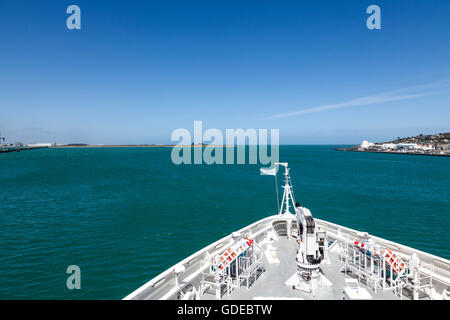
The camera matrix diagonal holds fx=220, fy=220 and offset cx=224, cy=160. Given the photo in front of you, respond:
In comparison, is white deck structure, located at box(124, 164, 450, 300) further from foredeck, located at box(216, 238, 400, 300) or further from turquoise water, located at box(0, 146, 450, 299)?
turquoise water, located at box(0, 146, 450, 299)

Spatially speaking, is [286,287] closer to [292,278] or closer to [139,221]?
[292,278]

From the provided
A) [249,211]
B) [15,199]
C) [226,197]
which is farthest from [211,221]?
[15,199]

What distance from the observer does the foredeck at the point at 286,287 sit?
449 inches

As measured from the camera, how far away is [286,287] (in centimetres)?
1216

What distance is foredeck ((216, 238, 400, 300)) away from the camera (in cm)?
1141

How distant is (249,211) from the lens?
133 feet

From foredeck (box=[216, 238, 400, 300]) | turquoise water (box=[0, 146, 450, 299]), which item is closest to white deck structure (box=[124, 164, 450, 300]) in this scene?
foredeck (box=[216, 238, 400, 300])

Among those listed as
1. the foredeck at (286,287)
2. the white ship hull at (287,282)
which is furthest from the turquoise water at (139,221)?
the foredeck at (286,287)

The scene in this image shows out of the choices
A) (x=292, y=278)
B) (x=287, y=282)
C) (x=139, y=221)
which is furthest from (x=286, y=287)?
(x=139, y=221)

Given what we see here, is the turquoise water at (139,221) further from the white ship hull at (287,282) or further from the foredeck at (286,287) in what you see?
the foredeck at (286,287)

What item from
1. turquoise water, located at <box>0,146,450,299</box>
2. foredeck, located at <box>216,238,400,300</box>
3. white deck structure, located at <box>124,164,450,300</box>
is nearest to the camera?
white deck structure, located at <box>124,164,450,300</box>

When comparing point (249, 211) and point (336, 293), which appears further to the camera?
point (249, 211)
